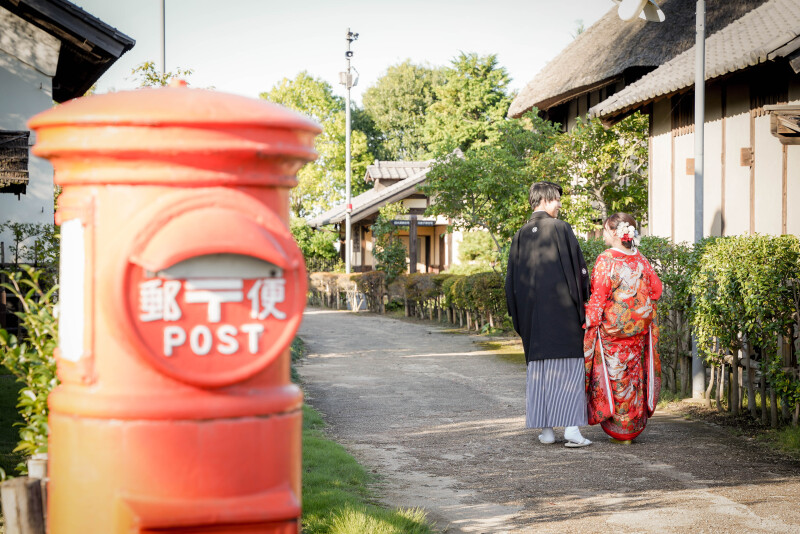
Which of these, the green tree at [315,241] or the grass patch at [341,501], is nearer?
the grass patch at [341,501]

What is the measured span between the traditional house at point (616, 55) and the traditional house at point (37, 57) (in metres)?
8.84

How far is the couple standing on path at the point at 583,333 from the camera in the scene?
647 cm

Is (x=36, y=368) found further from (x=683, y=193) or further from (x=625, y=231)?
(x=683, y=193)

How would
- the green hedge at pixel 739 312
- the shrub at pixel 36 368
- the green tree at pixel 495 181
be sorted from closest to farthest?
the shrub at pixel 36 368
the green hedge at pixel 739 312
the green tree at pixel 495 181

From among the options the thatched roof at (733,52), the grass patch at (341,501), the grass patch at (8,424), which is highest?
Result: the thatched roof at (733,52)

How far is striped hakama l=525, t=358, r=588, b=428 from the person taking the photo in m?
6.43

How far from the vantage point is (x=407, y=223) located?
28688 millimetres

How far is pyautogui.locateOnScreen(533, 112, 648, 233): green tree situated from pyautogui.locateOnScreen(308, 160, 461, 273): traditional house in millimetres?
11045

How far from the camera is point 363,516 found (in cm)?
404

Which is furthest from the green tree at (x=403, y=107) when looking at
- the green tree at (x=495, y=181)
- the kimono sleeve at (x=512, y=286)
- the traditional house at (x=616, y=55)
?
the kimono sleeve at (x=512, y=286)

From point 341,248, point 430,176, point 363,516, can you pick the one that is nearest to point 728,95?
point 430,176

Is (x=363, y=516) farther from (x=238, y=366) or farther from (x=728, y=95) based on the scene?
(x=728, y=95)

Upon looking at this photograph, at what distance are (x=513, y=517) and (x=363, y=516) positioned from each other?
3.10 feet

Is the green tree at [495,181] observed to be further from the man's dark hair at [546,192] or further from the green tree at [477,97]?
the green tree at [477,97]
